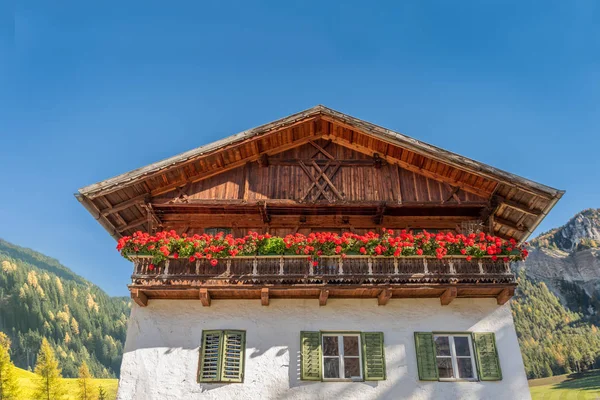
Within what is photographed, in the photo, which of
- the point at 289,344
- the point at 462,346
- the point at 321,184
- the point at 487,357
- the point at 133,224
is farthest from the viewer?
the point at 133,224

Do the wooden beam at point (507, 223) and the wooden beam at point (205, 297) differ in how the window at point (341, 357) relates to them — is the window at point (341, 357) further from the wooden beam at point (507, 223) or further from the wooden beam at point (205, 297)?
the wooden beam at point (507, 223)

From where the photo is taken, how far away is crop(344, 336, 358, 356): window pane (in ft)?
49.7

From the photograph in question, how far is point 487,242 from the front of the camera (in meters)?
15.9

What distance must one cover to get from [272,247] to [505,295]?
697 cm

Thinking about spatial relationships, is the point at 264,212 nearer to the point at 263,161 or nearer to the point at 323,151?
the point at 263,161

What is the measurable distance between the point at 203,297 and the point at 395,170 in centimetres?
792

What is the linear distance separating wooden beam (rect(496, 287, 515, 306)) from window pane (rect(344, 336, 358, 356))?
443cm

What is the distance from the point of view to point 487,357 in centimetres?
1498

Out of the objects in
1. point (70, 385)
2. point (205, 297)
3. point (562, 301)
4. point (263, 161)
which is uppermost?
point (562, 301)

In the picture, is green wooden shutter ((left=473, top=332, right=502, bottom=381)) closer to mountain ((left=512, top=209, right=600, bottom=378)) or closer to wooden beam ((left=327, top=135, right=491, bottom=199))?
wooden beam ((left=327, top=135, right=491, bottom=199))

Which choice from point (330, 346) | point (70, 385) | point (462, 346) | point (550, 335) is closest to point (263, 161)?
point (330, 346)

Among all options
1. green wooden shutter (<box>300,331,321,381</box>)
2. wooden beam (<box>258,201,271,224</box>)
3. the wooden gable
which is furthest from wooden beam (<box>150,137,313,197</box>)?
green wooden shutter (<box>300,331,321,381</box>)

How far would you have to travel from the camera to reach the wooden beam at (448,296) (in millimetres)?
15195

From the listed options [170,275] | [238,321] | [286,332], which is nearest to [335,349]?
[286,332]
